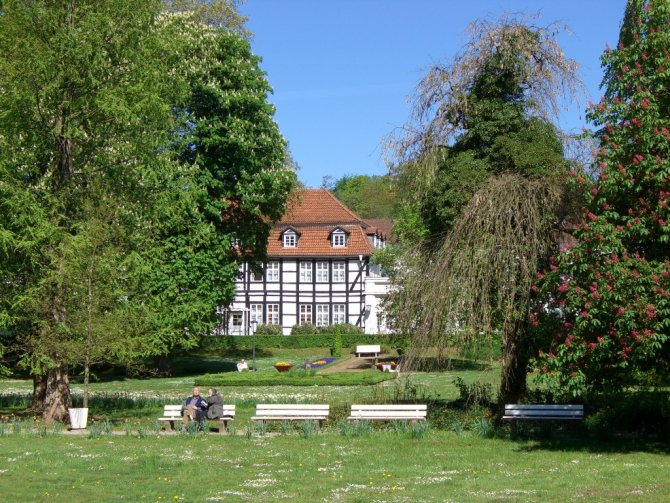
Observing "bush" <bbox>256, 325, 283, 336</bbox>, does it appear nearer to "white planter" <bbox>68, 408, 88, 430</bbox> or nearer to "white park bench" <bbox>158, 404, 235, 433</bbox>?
"white park bench" <bbox>158, 404, 235, 433</bbox>

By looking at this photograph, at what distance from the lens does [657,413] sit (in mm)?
17781

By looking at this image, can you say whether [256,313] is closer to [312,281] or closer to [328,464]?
[312,281]

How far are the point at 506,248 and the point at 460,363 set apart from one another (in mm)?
24385

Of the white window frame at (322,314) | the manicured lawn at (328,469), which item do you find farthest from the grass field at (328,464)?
the white window frame at (322,314)

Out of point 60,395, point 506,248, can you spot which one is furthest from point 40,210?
point 506,248

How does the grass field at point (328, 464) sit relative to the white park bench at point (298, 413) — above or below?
below

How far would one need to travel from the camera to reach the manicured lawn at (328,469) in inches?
471

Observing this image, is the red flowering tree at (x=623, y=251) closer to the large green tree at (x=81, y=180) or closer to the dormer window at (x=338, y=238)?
the large green tree at (x=81, y=180)

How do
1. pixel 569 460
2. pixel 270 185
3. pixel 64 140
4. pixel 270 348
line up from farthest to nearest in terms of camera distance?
pixel 270 348, pixel 270 185, pixel 64 140, pixel 569 460

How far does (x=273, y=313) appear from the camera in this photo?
203 feet

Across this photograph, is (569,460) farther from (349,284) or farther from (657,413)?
(349,284)

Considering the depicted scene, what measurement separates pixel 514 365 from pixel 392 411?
2.85 meters

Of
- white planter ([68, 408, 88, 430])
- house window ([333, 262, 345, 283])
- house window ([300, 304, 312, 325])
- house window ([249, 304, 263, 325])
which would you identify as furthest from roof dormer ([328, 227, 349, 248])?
white planter ([68, 408, 88, 430])

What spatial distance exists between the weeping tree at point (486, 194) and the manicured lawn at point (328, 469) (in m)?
2.55
